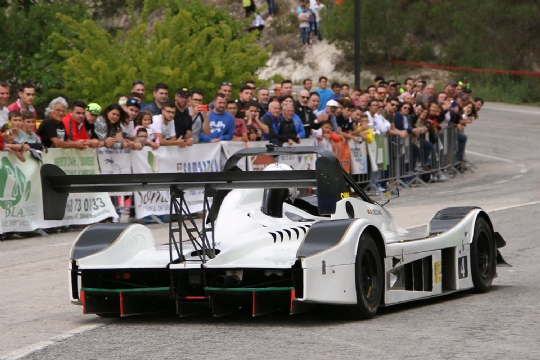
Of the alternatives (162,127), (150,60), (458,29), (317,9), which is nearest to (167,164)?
(162,127)

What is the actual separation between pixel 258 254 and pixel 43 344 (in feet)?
5.76

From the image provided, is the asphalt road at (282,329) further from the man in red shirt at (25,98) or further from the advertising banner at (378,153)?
the advertising banner at (378,153)

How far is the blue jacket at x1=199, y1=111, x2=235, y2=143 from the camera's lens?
17500 mm

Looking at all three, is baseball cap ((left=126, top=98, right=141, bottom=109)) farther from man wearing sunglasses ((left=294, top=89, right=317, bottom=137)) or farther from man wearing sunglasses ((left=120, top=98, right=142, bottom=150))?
man wearing sunglasses ((left=294, top=89, right=317, bottom=137))

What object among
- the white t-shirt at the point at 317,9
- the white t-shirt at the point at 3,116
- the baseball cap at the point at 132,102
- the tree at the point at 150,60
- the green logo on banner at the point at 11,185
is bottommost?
the green logo on banner at the point at 11,185

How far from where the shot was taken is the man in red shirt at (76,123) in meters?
15.2

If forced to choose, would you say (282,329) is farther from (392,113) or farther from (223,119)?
(392,113)

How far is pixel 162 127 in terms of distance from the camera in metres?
16.6

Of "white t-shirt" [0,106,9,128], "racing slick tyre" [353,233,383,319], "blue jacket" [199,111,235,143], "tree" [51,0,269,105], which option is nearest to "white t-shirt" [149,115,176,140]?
"blue jacket" [199,111,235,143]

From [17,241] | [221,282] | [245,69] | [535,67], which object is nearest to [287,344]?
[221,282]

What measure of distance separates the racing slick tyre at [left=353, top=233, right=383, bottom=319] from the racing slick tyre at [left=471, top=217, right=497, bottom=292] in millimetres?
1614

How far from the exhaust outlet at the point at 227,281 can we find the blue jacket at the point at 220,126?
979 centimetres

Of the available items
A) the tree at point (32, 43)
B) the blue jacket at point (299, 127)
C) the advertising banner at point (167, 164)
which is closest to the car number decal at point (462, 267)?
the advertising banner at point (167, 164)

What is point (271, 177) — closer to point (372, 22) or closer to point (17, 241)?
point (17, 241)
